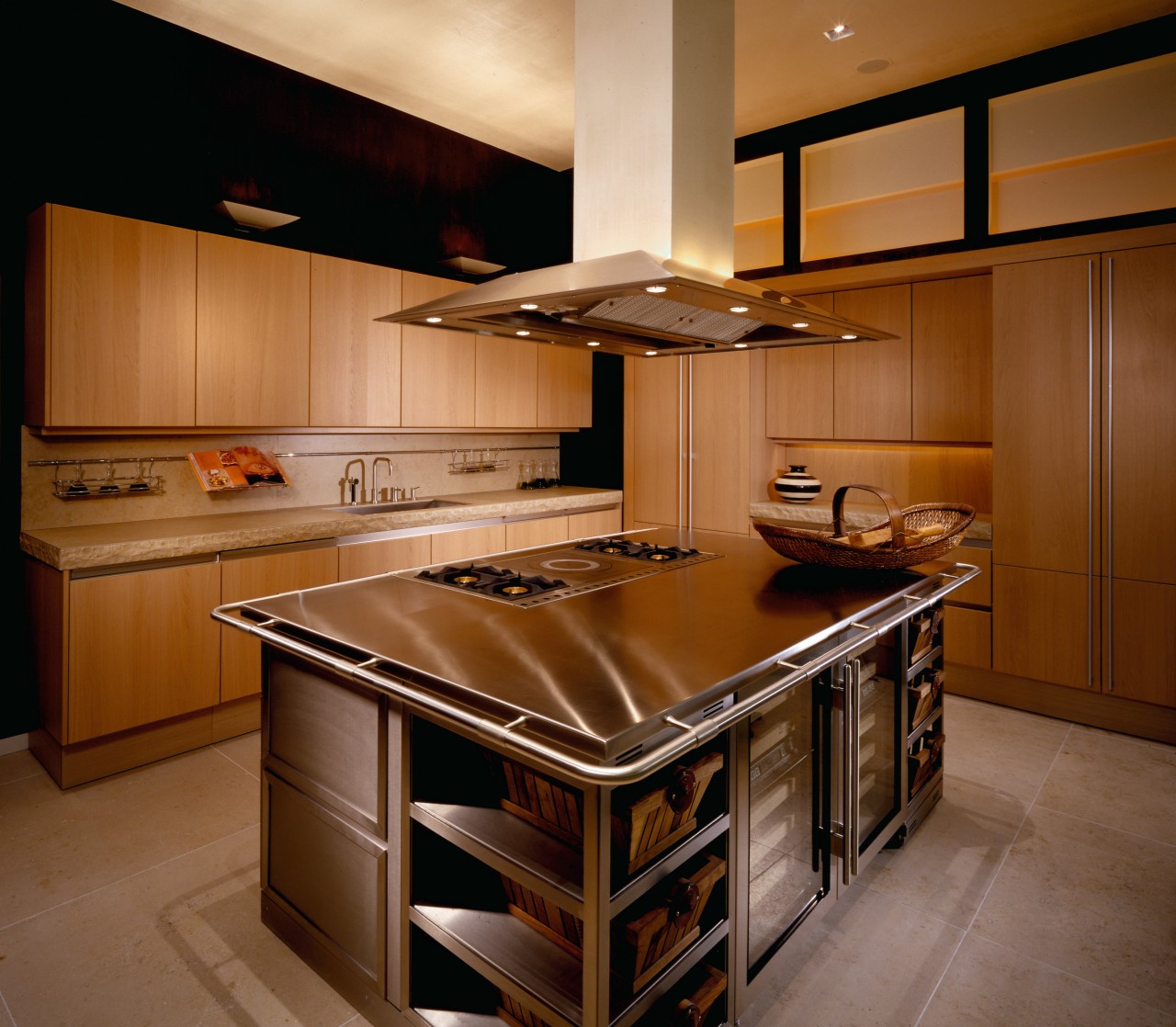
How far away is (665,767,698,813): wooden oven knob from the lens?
1.35 m

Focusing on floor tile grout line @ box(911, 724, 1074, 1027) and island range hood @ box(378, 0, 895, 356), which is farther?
island range hood @ box(378, 0, 895, 356)

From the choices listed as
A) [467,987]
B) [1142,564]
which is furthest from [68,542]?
[1142,564]

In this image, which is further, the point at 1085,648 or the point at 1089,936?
the point at 1085,648

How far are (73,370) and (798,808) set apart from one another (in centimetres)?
303

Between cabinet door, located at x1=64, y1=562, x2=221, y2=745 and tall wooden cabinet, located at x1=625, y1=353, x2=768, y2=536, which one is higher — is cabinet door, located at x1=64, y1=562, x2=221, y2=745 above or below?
below

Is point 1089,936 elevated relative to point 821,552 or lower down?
lower down

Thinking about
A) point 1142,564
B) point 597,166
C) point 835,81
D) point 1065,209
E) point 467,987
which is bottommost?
point 467,987

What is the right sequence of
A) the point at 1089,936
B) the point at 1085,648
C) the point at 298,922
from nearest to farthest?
the point at 298,922 → the point at 1089,936 → the point at 1085,648

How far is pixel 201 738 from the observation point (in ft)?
10.3

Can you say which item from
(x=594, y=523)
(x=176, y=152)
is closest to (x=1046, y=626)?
(x=594, y=523)

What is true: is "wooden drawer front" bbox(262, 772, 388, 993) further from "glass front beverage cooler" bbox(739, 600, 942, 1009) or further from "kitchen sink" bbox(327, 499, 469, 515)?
"kitchen sink" bbox(327, 499, 469, 515)

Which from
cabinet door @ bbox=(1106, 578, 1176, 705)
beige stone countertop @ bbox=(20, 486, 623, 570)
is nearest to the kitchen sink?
beige stone countertop @ bbox=(20, 486, 623, 570)

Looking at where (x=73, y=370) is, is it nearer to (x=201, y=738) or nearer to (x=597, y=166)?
(x=201, y=738)

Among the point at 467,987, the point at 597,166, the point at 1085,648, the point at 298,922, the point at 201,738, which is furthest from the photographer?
the point at 1085,648
